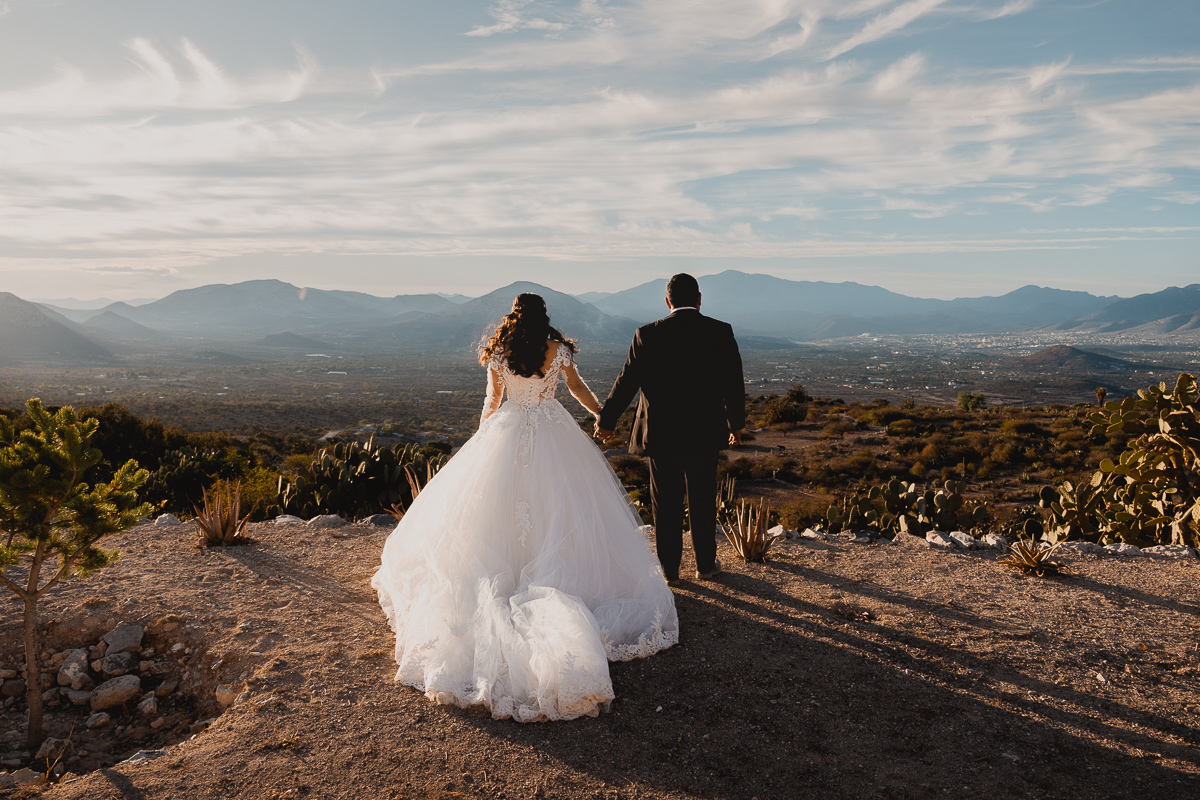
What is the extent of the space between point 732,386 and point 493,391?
1.79 metres

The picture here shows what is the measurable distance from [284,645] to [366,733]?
1.25 meters

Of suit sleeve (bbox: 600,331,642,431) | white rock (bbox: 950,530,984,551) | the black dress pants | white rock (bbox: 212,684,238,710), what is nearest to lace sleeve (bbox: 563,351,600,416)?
suit sleeve (bbox: 600,331,642,431)

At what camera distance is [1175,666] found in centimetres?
396

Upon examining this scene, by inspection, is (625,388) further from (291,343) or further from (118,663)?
(291,343)

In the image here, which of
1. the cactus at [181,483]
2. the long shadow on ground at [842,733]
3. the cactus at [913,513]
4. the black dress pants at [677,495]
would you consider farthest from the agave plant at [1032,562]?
the cactus at [181,483]

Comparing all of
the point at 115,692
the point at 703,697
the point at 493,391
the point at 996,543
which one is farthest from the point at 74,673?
the point at 996,543

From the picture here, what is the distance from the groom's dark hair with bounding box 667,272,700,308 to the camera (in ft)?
16.2

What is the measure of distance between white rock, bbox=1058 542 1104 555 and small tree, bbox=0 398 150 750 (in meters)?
7.27

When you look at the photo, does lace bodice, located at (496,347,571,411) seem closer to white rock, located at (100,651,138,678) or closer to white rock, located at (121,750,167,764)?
white rock, located at (121,750,167,764)

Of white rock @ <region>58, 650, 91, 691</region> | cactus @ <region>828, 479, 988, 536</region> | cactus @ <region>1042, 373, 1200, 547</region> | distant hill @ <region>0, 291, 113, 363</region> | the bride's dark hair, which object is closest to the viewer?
white rock @ <region>58, 650, 91, 691</region>

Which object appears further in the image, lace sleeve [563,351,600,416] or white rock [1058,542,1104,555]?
white rock [1058,542,1104,555]

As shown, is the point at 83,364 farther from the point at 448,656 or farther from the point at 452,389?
the point at 448,656

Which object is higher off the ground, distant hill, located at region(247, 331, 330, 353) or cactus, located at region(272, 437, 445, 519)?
distant hill, located at region(247, 331, 330, 353)

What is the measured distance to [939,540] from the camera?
638cm
